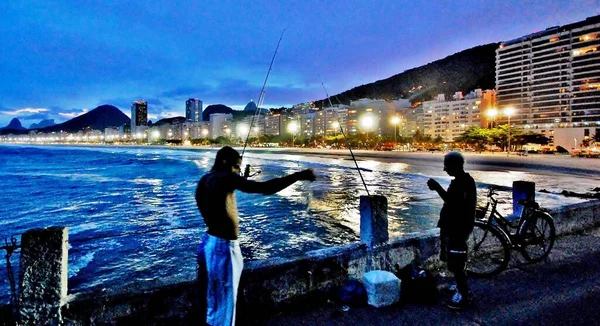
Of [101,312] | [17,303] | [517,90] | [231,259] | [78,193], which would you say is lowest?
[78,193]

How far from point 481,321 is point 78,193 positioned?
23152 millimetres

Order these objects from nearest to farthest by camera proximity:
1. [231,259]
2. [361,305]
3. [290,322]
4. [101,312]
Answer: [231,259] < [101,312] < [290,322] < [361,305]

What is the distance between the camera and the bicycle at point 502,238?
16.8 ft

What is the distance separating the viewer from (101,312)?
3.29 metres

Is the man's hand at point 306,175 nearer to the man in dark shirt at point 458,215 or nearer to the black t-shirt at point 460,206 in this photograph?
the man in dark shirt at point 458,215

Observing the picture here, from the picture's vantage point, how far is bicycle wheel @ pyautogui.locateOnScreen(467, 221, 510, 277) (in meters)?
4.97

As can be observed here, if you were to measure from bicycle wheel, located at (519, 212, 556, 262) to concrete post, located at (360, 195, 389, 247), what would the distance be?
2.46 m

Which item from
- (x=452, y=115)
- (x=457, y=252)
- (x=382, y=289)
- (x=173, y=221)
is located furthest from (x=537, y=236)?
(x=452, y=115)

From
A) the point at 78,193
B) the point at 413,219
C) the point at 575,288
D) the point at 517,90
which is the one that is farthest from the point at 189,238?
the point at 517,90

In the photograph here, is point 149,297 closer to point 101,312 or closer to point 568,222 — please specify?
point 101,312

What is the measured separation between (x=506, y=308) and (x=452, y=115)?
557 feet

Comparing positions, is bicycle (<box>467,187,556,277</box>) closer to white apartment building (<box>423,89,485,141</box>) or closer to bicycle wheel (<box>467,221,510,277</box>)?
bicycle wheel (<box>467,221,510,277</box>)

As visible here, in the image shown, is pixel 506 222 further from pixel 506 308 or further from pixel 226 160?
pixel 226 160

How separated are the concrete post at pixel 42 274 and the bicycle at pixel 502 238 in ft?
16.0
